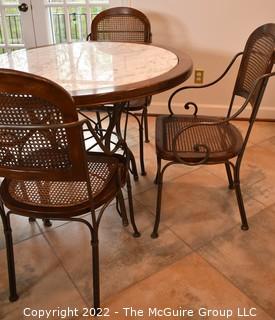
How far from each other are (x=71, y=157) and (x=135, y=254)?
71 centimetres

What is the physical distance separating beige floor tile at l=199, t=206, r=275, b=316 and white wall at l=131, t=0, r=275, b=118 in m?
1.46

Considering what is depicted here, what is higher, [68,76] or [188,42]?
[68,76]

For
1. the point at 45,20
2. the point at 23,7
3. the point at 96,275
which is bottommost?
the point at 96,275

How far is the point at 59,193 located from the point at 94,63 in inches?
26.1

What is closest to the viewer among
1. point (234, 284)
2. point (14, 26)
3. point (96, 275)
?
point (96, 275)

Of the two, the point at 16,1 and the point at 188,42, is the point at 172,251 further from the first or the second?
the point at 16,1

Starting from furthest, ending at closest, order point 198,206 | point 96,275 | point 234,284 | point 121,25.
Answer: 1. point 121,25
2. point 198,206
3. point 234,284
4. point 96,275

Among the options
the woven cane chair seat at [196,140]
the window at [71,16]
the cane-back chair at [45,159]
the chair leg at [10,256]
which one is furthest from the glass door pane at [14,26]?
the chair leg at [10,256]

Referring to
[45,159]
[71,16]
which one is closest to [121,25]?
[71,16]

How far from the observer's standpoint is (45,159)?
115 cm

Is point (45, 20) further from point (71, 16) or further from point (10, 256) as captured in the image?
point (10, 256)

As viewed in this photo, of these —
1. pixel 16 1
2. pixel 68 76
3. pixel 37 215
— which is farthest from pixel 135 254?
pixel 16 1

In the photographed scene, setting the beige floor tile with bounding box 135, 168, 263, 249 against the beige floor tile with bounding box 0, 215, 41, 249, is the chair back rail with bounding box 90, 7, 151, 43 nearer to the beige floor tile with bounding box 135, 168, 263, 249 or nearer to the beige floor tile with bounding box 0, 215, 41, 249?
the beige floor tile with bounding box 135, 168, 263, 249

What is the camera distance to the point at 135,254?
64.5 inches
